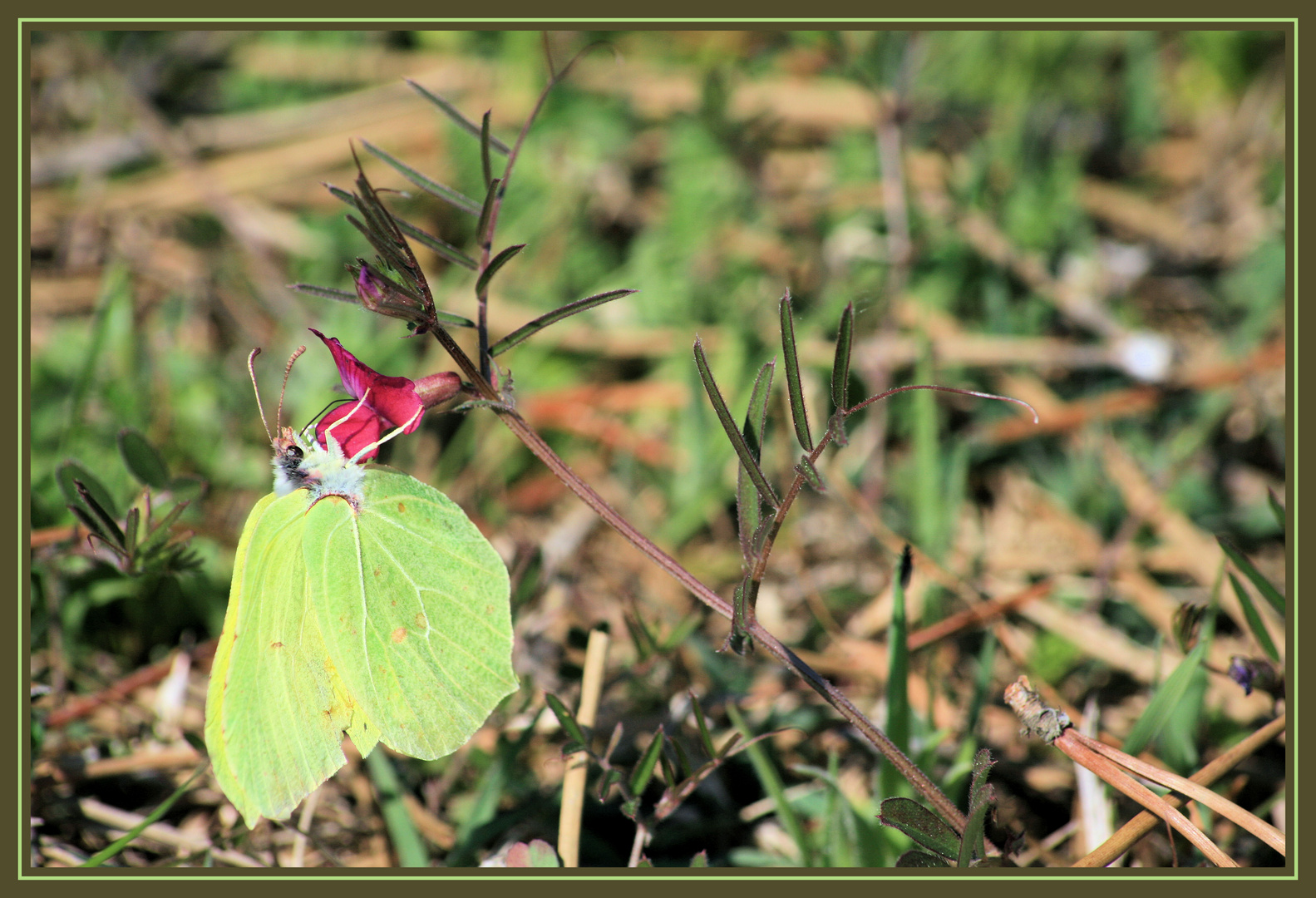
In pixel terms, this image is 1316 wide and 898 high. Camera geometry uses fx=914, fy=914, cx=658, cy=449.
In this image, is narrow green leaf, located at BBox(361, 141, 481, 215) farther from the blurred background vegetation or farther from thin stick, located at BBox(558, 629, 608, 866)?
thin stick, located at BBox(558, 629, 608, 866)

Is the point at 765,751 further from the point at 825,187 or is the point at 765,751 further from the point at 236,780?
the point at 825,187

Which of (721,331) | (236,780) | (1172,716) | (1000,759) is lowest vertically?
(1000,759)

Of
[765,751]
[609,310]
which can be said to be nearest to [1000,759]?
[765,751]

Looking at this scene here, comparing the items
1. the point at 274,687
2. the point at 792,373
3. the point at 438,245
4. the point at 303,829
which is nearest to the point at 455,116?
the point at 438,245

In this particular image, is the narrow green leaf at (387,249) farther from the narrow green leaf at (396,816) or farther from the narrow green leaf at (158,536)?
the narrow green leaf at (396,816)

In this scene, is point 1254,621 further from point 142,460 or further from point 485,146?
point 142,460

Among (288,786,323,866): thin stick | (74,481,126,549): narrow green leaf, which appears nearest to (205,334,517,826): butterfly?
(74,481,126,549): narrow green leaf
